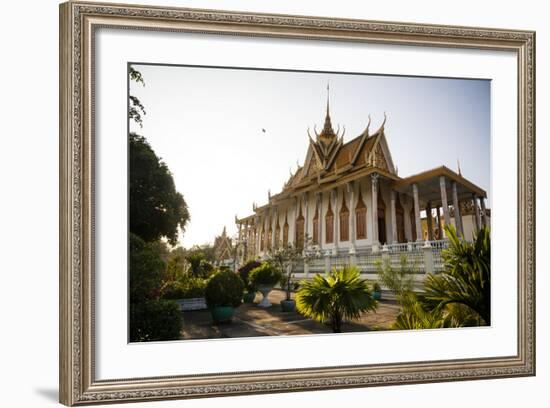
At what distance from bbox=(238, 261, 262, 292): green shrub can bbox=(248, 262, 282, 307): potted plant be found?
0.02 metres

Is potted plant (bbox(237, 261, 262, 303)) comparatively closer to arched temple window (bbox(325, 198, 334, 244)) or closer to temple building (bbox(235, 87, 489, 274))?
temple building (bbox(235, 87, 489, 274))

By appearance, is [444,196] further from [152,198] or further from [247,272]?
[152,198]

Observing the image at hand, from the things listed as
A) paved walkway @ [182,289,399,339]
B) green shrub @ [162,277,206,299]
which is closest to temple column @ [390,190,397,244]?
paved walkway @ [182,289,399,339]

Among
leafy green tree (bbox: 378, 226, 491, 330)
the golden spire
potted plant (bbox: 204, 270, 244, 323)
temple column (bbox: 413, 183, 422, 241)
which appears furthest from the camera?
temple column (bbox: 413, 183, 422, 241)

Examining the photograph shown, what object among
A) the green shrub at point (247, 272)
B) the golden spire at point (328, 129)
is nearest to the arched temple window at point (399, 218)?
the golden spire at point (328, 129)

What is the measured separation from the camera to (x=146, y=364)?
528cm

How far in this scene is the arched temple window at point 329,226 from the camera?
20.1 feet

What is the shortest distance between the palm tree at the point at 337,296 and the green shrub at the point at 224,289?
0.53m

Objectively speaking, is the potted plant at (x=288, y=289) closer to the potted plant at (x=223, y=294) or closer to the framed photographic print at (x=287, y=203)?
the framed photographic print at (x=287, y=203)

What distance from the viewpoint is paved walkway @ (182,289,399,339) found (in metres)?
5.49

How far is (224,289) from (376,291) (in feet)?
4.48

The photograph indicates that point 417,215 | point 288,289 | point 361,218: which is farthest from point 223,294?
point 417,215

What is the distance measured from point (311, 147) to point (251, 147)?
53cm

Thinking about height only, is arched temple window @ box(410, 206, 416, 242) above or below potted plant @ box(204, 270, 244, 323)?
above
